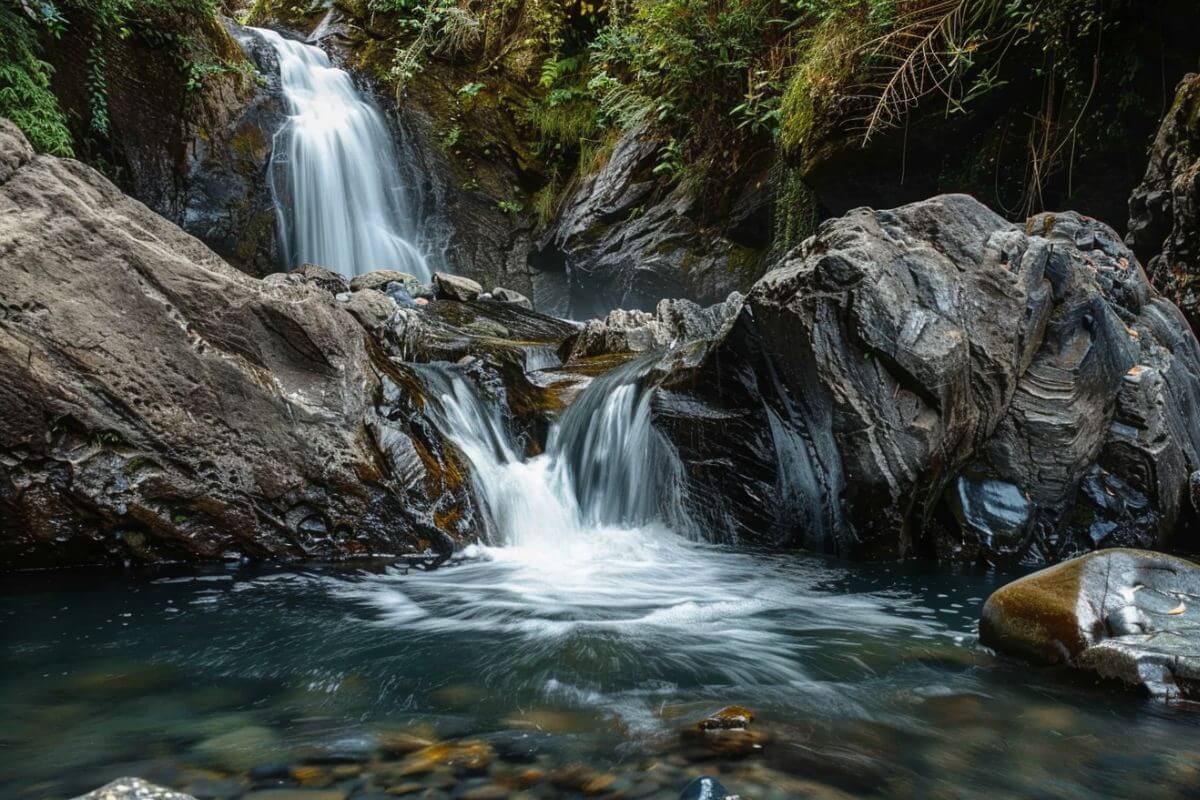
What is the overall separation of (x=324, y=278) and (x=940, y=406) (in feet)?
28.8

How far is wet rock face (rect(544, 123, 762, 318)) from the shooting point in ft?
37.5

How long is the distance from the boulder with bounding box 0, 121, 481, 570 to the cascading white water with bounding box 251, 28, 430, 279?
7.89m

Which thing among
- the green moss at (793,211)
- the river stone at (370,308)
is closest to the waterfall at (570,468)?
the river stone at (370,308)

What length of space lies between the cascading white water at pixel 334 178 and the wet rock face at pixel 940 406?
30.8 feet

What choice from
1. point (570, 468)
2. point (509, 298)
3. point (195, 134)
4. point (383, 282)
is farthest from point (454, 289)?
point (570, 468)

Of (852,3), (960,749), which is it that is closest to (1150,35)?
(852,3)

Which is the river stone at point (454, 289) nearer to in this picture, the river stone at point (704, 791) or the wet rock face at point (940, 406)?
the wet rock face at point (940, 406)

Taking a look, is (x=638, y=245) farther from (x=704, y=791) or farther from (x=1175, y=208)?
(x=704, y=791)

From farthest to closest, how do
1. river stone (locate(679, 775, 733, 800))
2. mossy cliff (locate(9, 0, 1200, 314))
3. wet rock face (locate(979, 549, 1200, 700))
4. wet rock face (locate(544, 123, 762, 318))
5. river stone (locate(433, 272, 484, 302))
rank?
1. wet rock face (locate(544, 123, 762, 318))
2. river stone (locate(433, 272, 484, 302))
3. mossy cliff (locate(9, 0, 1200, 314))
4. wet rock face (locate(979, 549, 1200, 700))
5. river stone (locate(679, 775, 733, 800))

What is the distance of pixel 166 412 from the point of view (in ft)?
14.0

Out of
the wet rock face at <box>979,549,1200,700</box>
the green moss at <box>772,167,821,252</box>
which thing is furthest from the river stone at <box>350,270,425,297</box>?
the wet rock face at <box>979,549,1200,700</box>

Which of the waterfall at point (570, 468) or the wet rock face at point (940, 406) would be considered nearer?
the wet rock face at point (940, 406)

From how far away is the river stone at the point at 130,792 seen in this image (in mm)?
1522

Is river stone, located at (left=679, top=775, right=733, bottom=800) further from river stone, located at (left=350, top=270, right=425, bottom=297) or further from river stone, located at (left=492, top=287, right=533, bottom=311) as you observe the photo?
river stone, located at (left=492, top=287, right=533, bottom=311)
